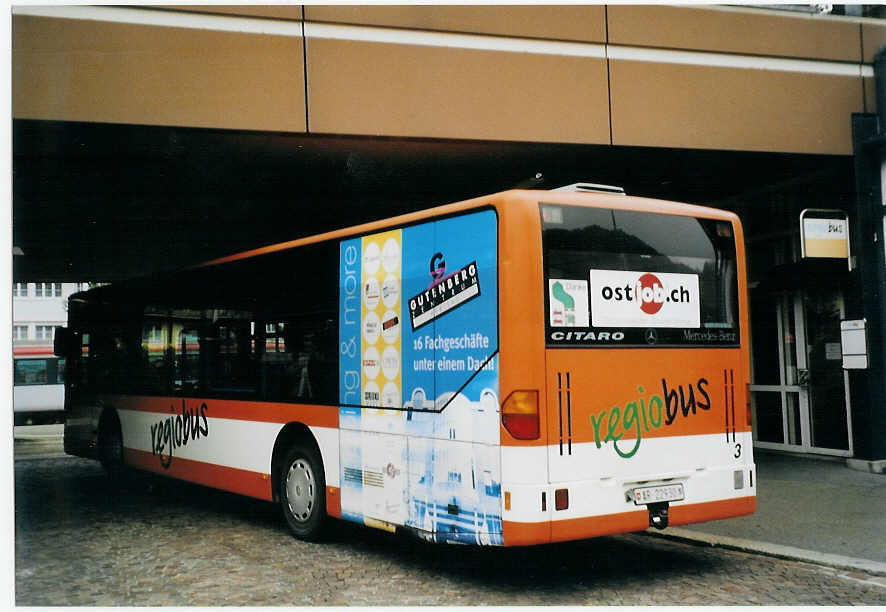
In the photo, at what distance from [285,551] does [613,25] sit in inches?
261

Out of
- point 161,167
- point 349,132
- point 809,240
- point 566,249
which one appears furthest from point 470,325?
point 809,240

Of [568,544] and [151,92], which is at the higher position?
[151,92]

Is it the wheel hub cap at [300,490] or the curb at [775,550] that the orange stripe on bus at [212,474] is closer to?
the wheel hub cap at [300,490]

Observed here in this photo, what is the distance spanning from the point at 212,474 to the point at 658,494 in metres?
5.28

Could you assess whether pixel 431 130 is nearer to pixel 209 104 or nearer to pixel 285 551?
pixel 209 104

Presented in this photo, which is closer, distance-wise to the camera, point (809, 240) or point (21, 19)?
point (21, 19)

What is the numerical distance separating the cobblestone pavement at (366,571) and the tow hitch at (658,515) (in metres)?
0.47

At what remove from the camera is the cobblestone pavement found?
642 centimetres

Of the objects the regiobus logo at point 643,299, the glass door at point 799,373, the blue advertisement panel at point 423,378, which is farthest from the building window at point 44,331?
the glass door at point 799,373

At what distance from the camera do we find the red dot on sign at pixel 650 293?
263 inches

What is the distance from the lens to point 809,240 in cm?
1141

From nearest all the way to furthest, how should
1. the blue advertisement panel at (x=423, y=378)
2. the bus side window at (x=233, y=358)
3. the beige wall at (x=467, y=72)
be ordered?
the blue advertisement panel at (x=423, y=378) → the beige wall at (x=467, y=72) → the bus side window at (x=233, y=358)

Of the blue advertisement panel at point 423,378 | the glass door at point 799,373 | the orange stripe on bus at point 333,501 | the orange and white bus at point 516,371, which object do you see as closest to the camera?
the orange and white bus at point 516,371

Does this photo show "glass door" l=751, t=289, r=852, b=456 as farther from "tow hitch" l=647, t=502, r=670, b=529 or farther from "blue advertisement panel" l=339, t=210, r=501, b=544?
"blue advertisement panel" l=339, t=210, r=501, b=544
